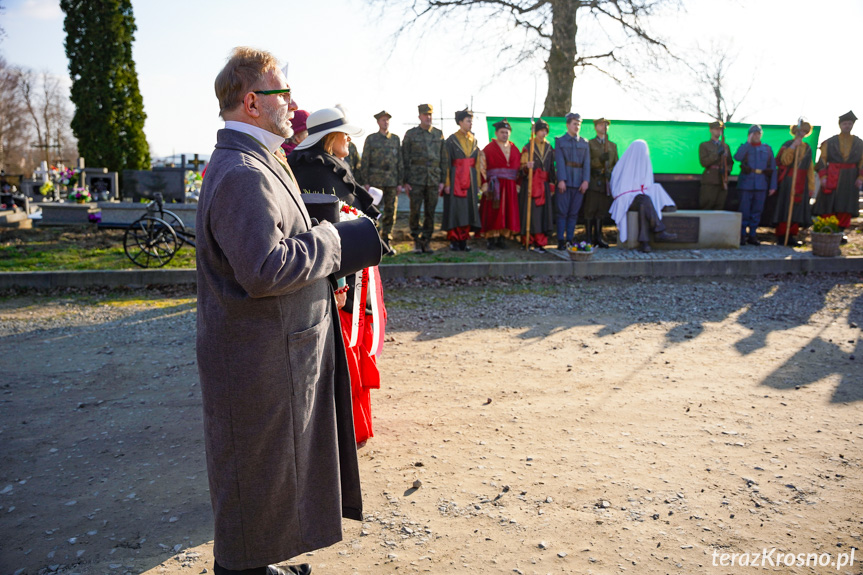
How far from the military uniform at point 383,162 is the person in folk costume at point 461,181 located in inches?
35.8

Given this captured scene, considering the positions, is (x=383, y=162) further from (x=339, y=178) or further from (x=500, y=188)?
(x=339, y=178)

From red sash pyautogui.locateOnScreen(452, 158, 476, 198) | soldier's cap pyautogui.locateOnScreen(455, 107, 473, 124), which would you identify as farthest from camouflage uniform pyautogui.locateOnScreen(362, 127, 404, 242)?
soldier's cap pyautogui.locateOnScreen(455, 107, 473, 124)

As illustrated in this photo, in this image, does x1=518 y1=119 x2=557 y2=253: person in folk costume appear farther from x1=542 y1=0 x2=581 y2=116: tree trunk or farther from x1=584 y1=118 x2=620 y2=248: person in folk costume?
x1=542 y1=0 x2=581 y2=116: tree trunk

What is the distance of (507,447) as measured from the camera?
162 inches

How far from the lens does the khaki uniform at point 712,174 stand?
43.5ft

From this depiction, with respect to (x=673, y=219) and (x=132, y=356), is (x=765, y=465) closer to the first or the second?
(x=132, y=356)

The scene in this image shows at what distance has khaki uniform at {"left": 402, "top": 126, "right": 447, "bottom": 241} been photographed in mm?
A: 11203

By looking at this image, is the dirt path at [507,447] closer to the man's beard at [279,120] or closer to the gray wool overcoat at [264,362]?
the gray wool overcoat at [264,362]

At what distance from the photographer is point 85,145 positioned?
20844mm

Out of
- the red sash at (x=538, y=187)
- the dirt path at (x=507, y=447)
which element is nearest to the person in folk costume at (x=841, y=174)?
the red sash at (x=538, y=187)

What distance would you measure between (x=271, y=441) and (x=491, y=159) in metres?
10.1

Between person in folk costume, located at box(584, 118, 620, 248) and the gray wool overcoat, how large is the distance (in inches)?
407

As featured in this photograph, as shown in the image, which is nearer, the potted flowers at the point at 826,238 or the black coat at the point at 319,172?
the black coat at the point at 319,172

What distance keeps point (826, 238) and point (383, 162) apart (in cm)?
759
